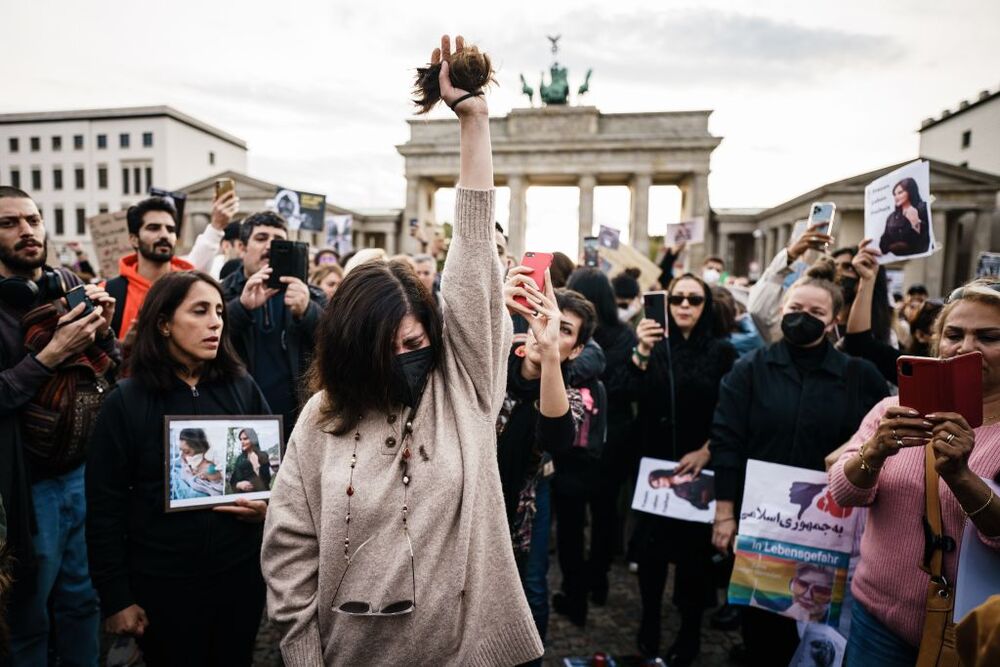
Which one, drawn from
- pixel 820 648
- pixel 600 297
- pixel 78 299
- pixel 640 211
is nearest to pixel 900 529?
pixel 820 648

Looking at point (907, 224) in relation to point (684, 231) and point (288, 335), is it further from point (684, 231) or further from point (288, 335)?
point (684, 231)

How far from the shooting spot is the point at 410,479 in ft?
5.43

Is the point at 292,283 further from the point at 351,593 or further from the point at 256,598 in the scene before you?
the point at 351,593

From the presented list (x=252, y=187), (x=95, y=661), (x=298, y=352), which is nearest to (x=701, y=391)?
(x=298, y=352)

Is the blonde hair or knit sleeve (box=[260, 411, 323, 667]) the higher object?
the blonde hair

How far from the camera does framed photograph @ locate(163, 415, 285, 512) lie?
240 cm

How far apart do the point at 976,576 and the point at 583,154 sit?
38.5 meters

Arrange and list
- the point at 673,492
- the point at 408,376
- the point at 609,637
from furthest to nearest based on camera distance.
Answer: the point at 609,637 → the point at 673,492 → the point at 408,376

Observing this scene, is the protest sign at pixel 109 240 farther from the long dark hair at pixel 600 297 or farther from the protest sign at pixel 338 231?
the protest sign at pixel 338 231

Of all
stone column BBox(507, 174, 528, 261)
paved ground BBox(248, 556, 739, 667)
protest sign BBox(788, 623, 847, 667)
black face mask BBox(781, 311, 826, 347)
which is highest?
stone column BBox(507, 174, 528, 261)

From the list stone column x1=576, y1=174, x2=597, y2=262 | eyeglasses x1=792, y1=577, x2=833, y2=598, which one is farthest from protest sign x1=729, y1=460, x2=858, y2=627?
stone column x1=576, y1=174, x2=597, y2=262

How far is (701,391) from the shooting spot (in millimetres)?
4141

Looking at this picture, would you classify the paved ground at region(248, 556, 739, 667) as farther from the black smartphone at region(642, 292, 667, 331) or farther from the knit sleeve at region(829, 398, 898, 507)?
the black smartphone at region(642, 292, 667, 331)

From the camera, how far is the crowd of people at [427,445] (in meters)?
1.66
